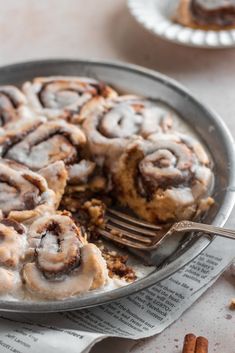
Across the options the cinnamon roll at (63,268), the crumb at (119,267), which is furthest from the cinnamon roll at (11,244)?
the crumb at (119,267)

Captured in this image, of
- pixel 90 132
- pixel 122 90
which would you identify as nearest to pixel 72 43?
pixel 122 90

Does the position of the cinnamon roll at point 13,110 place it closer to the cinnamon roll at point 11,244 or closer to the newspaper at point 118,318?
the cinnamon roll at point 11,244

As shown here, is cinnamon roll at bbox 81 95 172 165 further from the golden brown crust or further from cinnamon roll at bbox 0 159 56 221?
the golden brown crust

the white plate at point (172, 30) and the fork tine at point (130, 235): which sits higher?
the white plate at point (172, 30)

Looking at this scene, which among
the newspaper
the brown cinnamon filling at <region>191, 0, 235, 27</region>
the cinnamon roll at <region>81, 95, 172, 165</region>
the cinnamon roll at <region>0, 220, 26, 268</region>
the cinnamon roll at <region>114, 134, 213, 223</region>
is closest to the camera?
the newspaper

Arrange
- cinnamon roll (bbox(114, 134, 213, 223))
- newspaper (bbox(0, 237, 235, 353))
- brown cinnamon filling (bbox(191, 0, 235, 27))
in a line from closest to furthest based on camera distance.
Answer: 1. newspaper (bbox(0, 237, 235, 353))
2. cinnamon roll (bbox(114, 134, 213, 223))
3. brown cinnamon filling (bbox(191, 0, 235, 27))

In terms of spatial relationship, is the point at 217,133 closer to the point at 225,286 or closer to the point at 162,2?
the point at 225,286

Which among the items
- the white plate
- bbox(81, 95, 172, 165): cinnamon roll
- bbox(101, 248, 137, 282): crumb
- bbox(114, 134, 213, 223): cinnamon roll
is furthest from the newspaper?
the white plate
